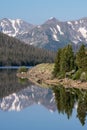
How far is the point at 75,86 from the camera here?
11144 centimetres

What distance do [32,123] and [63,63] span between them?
71.1 meters

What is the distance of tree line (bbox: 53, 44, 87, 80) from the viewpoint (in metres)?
118

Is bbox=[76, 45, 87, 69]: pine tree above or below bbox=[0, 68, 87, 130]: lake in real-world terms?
above

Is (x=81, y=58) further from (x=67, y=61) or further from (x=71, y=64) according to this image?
(x=67, y=61)

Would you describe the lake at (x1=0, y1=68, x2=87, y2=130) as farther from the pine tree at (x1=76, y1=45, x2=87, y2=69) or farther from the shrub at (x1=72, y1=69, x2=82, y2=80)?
the pine tree at (x1=76, y1=45, x2=87, y2=69)

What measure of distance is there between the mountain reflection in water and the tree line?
8.98 meters

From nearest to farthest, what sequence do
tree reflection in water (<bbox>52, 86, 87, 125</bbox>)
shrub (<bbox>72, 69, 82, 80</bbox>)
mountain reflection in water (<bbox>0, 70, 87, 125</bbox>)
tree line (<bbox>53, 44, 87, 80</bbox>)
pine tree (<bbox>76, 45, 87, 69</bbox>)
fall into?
tree reflection in water (<bbox>52, 86, 87, 125</bbox>)
mountain reflection in water (<bbox>0, 70, 87, 125</bbox>)
shrub (<bbox>72, 69, 82, 80</bbox>)
tree line (<bbox>53, 44, 87, 80</bbox>)
pine tree (<bbox>76, 45, 87, 69</bbox>)

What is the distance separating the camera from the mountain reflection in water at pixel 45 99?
73.2 meters

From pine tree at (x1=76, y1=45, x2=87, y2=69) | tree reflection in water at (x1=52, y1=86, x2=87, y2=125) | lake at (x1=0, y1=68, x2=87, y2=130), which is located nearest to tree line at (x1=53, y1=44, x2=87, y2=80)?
pine tree at (x1=76, y1=45, x2=87, y2=69)

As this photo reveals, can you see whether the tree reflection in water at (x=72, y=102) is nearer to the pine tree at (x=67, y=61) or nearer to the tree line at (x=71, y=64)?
the tree line at (x=71, y=64)

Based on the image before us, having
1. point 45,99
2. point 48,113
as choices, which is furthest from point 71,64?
point 48,113

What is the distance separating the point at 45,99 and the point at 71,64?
32.3m

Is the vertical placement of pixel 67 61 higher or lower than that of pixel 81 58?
lower

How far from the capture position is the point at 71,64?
426ft
